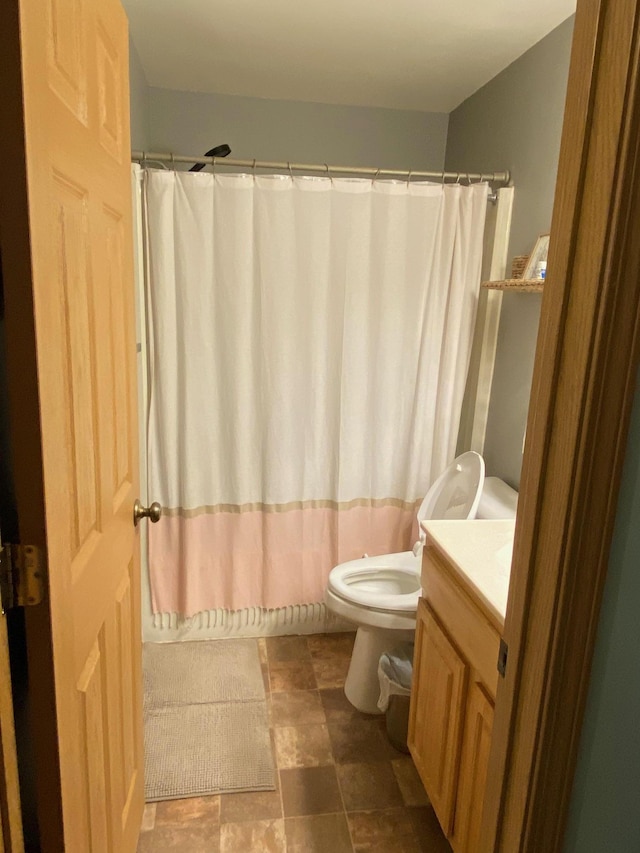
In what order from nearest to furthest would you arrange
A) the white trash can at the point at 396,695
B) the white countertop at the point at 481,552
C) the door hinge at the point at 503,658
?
the door hinge at the point at 503,658 → the white countertop at the point at 481,552 → the white trash can at the point at 396,695

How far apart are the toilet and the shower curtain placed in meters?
0.22

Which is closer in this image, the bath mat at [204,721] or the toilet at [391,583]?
the bath mat at [204,721]

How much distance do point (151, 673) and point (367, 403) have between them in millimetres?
1333

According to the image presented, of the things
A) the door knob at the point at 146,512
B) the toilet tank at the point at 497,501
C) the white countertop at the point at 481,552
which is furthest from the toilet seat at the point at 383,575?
the door knob at the point at 146,512

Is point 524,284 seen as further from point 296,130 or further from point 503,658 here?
point 296,130

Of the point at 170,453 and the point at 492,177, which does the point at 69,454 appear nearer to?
the point at 170,453

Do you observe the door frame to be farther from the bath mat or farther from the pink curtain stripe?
the pink curtain stripe

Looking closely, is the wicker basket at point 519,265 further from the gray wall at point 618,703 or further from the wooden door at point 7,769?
the wooden door at point 7,769

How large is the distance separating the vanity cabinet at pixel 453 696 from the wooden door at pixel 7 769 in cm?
88

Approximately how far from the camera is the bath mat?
6.05ft

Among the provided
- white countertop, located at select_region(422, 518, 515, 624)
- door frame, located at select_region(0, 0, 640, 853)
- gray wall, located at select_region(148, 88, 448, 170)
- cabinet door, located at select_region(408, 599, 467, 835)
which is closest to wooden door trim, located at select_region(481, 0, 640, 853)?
door frame, located at select_region(0, 0, 640, 853)

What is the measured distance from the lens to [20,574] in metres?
0.80

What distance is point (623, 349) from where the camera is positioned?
0.67 meters

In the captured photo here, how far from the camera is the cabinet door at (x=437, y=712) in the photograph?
1462 mm
